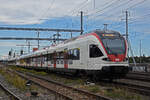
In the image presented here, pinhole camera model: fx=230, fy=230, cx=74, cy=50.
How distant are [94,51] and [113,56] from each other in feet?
4.21

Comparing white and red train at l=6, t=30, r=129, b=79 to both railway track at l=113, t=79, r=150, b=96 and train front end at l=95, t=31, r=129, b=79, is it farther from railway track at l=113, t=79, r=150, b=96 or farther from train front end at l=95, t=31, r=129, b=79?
railway track at l=113, t=79, r=150, b=96

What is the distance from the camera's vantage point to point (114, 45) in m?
14.0

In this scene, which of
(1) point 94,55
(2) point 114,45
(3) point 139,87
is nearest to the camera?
(3) point 139,87

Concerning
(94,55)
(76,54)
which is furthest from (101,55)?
(76,54)

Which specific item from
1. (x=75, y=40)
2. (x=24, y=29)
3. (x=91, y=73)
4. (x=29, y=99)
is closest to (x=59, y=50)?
(x=75, y=40)

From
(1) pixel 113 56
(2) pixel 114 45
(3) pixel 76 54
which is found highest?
(2) pixel 114 45

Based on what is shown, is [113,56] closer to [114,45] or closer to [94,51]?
[114,45]

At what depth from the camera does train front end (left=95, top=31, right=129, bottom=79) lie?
13.4m

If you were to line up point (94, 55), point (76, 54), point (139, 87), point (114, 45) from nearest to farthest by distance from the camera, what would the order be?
point (139, 87), point (114, 45), point (94, 55), point (76, 54)

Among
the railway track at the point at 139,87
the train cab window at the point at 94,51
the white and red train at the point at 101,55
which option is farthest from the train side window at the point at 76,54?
the railway track at the point at 139,87

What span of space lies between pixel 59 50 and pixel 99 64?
8.68 meters

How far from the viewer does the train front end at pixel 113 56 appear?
13383mm

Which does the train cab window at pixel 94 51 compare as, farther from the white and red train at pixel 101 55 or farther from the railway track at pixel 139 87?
the railway track at pixel 139 87

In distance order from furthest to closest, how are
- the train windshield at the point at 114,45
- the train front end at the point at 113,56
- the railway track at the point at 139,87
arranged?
the train windshield at the point at 114,45 < the train front end at the point at 113,56 < the railway track at the point at 139,87
